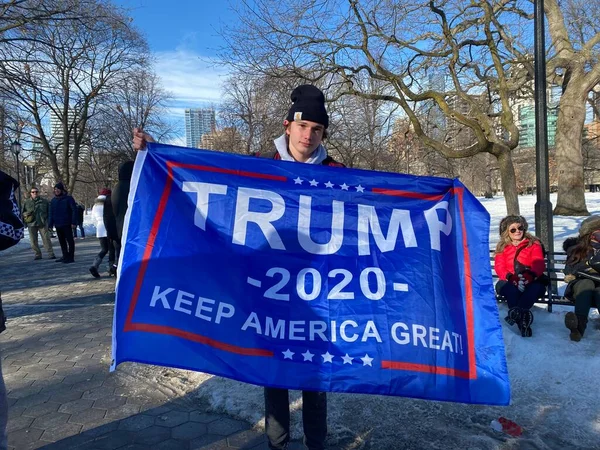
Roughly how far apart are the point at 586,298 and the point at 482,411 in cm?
191

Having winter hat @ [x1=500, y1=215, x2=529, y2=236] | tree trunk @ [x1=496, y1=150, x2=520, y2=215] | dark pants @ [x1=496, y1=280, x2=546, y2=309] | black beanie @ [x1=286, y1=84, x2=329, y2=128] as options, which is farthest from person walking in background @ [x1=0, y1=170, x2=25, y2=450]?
tree trunk @ [x1=496, y1=150, x2=520, y2=215]

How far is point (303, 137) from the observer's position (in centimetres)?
266

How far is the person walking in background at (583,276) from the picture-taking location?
14.9 feet

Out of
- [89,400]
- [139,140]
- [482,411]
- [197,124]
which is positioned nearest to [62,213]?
[89,400]

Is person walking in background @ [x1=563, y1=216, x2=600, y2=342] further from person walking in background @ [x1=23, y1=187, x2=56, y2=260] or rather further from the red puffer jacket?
person walking in background @ [x1=23, y1=187, x2=56, y2=260]

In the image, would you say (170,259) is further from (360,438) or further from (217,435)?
(360,438)

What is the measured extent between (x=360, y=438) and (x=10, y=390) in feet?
9.95

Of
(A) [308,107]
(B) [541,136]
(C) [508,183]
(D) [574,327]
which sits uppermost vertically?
(C) [508,183]

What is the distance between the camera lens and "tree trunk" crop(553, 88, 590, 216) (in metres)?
16.3

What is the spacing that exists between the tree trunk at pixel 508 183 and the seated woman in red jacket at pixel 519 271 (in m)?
7.73

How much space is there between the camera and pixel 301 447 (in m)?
3.06

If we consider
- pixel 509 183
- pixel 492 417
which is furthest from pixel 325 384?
pixel 509 183

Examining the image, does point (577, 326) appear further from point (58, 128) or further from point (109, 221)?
point (58, 128)

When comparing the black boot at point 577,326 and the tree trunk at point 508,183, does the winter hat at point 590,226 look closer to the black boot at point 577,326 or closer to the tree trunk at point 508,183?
the black boot at point 577,326
